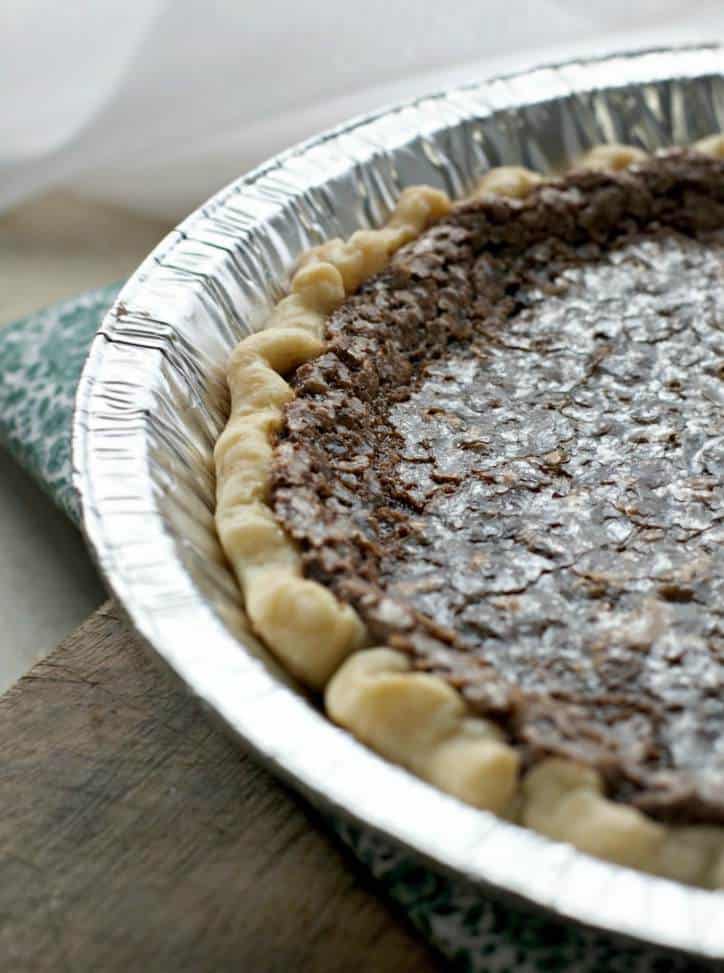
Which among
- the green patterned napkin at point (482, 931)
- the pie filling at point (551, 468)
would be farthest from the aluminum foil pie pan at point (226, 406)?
the pie filling at point (551, 468)

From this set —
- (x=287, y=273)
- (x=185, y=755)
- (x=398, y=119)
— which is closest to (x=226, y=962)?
(x=185, y=755)

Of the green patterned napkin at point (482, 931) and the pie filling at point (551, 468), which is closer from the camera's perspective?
the green patterned napkin at point (482, 931)

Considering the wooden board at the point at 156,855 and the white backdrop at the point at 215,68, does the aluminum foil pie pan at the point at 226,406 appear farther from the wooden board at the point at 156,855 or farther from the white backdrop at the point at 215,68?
the white backdrop at the point at 215,68

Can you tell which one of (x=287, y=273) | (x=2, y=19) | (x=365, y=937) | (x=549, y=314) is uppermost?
(x=2, y=19)

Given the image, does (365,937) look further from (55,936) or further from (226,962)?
(55,936)

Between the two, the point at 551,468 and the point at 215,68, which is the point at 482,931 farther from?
the point at 215,68

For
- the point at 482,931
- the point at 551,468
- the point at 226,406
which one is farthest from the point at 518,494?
the point at 482,931
